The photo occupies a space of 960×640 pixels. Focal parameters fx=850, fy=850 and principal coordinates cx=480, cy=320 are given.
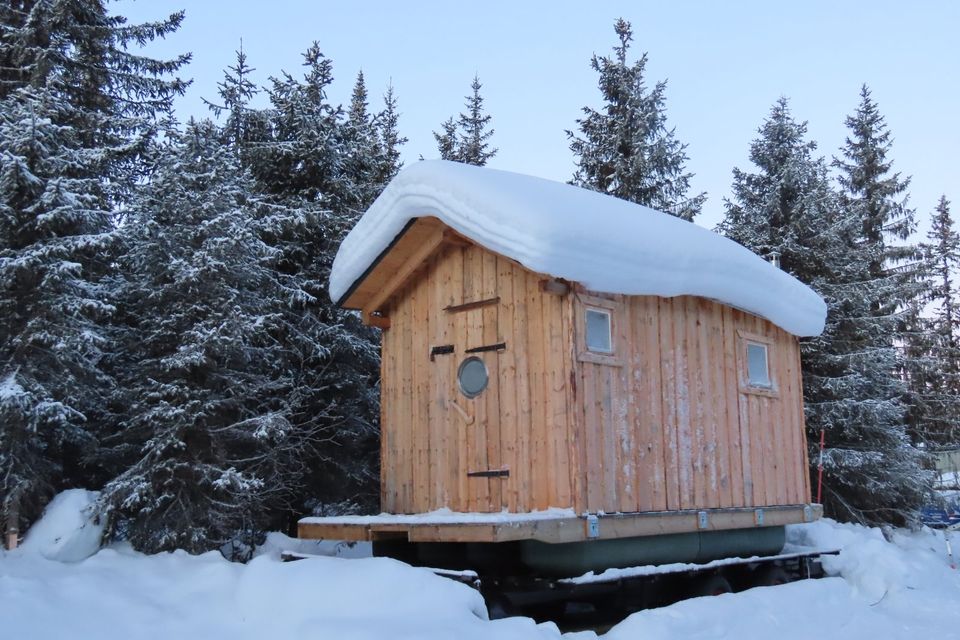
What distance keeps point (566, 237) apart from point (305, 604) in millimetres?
3749

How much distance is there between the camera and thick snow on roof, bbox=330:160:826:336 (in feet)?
25.2

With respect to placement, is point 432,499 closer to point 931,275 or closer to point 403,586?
point 403,586

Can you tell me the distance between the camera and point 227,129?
14281 mm

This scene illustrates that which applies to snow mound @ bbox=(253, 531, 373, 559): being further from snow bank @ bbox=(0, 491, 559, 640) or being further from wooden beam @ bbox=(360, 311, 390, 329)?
wooden beam @ bbox=(360, 311, 390, 329)

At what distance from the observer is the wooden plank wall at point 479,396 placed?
8102 mm

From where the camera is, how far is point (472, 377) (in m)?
9.12

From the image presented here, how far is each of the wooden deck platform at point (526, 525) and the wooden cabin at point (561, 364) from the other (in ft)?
0.07

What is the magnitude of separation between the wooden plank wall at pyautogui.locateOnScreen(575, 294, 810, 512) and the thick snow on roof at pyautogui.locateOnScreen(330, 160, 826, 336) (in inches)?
16.0

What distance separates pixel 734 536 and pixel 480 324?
158 inches

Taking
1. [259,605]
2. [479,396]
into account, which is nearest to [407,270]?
[479,396]

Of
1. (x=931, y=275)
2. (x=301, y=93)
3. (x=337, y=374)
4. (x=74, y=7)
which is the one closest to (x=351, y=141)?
(x=301, y=93)

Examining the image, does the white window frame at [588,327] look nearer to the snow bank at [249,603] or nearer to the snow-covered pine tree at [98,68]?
the snow bank at [249,603]

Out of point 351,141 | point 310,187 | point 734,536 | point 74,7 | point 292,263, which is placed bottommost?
point 734,536

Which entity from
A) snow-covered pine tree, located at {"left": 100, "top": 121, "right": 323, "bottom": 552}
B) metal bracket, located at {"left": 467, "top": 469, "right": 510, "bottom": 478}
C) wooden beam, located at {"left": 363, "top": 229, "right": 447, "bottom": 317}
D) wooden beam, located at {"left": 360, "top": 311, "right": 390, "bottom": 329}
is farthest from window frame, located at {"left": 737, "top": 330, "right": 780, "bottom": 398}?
snow-covered pine tree, located at {"left": 100, "top": 121, "right": 323, "bottom": 552}
